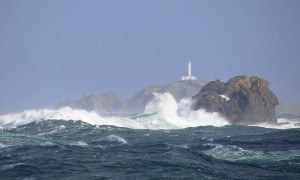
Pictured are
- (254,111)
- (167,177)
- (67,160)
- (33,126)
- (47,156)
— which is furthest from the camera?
(254,111)

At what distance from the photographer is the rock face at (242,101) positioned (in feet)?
265

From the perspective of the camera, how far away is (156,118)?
72375 mm

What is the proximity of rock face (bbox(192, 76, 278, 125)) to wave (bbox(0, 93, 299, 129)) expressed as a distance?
180 cm

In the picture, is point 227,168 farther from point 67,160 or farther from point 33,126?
point 33,126

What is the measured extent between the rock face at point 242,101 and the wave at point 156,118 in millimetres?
1797

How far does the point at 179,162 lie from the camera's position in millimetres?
22453

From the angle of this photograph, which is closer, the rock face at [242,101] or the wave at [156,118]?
the wave at [156,118]

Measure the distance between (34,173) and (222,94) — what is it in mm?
69117

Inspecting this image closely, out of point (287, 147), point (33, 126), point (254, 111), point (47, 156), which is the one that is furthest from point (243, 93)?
point (47, 156)

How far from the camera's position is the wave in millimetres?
64812

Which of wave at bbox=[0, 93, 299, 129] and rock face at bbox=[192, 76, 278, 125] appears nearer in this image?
wave at bbox=[0, 93, 299, 129]

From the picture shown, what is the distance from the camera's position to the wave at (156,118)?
213 ft

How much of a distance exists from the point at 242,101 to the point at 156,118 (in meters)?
19.4

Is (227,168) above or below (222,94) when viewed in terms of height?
below
